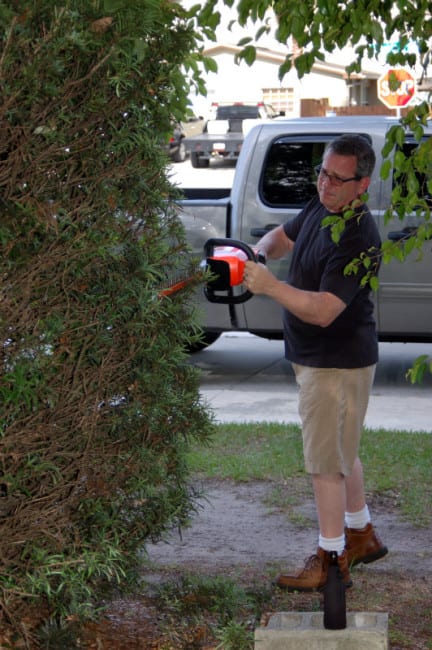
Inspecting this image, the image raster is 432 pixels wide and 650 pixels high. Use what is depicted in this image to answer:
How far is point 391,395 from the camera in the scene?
8844mm

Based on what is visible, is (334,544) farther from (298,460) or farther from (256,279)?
(298,460)

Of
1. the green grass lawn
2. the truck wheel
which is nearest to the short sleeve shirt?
the green grass lawn

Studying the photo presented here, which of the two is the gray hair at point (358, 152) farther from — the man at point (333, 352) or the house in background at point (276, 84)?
the house in background at point (276, 84)

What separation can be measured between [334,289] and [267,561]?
146cm

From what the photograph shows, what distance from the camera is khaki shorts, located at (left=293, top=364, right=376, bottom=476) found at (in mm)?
4430

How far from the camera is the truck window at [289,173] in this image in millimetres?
8984

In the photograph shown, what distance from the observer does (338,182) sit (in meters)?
4.38

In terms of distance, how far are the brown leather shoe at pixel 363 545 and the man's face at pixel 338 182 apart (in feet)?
4.75

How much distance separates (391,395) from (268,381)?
1147 mm

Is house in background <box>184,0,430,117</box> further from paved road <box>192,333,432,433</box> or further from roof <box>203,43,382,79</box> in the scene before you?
paved road <box>192,333,432,433</box>

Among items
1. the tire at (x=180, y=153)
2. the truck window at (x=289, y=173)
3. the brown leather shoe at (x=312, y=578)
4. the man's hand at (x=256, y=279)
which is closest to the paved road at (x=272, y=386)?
the truck window at (x=289, y=173)

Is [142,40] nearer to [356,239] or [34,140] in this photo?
[34,140]

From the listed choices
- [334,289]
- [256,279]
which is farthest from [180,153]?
[256,279]

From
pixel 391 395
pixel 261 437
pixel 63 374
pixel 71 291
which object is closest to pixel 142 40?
pixel 71 291
